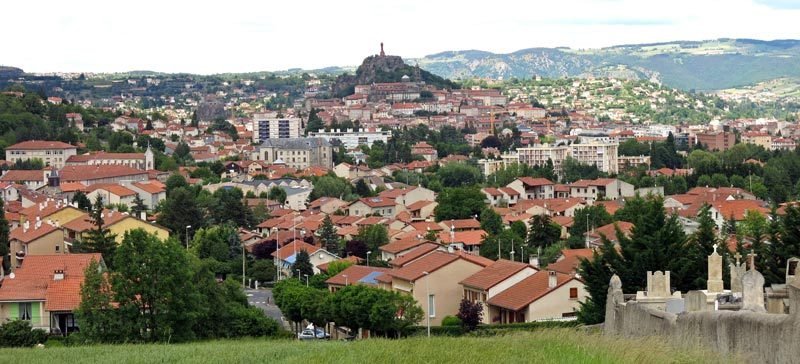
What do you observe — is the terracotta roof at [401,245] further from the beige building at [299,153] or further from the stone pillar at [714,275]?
the beige building at [299,153]

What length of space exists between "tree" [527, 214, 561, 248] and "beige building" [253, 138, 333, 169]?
242 feet

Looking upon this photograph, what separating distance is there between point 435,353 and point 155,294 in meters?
12.8

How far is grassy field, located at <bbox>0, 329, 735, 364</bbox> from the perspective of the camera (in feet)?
40.3

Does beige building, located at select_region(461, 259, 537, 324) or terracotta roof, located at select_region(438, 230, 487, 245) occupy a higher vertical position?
beige building, located at select_region(461, 259, 537, 324)

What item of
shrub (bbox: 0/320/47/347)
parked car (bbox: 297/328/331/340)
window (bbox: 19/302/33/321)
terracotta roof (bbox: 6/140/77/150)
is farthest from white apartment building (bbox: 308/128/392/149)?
shrub (bbox: 0/320/47/347)

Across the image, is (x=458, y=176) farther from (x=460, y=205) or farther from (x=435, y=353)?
(x=435, y=353)

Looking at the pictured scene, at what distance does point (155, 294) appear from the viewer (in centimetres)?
2558

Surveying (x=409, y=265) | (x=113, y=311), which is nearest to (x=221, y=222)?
(x=409, y=265)

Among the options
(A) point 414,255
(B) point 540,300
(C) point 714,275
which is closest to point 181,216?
(A) point 414,255

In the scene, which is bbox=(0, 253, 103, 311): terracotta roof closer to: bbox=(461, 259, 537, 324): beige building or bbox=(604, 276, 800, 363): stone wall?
bbox=(461, 259, 537, 324): beige building

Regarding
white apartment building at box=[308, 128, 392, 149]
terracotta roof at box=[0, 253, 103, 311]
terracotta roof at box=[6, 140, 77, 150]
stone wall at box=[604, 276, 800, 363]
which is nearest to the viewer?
stone wall at box=[604, 276, 800, 363]

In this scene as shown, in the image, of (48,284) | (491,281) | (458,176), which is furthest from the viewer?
(458,176)

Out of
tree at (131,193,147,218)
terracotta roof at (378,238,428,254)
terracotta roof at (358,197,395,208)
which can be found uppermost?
terracotta roof at (378,238,428,254)

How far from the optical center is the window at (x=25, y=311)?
2978 centimetres
